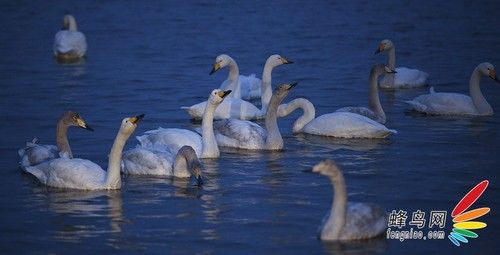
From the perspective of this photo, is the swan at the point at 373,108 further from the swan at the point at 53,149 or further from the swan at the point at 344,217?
the swan at the point at 344,217

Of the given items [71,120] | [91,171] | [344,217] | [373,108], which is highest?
[71,120]

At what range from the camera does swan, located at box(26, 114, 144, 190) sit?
14305 millimetres

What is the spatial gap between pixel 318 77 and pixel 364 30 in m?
7.88

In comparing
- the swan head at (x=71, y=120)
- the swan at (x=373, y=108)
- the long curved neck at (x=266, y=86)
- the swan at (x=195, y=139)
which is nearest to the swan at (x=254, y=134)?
the swan at (x=195, y=139)

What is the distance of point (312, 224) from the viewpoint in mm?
12680

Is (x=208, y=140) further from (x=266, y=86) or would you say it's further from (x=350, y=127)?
(x=266, y=86)

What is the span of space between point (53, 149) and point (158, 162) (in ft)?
4.58

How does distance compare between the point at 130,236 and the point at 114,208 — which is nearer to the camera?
the point at 130,236

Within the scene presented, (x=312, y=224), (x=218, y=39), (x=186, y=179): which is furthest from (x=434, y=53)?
(x=312, y=224)

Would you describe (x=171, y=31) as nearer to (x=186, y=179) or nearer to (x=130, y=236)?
(x=186, y=179)

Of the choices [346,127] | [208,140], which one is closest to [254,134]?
[208,140]

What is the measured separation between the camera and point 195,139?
16281 millimetres

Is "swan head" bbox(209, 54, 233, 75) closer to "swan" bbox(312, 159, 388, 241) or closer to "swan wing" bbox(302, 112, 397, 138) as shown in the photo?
"swan wing" bbox(302, 112, 397, 138)

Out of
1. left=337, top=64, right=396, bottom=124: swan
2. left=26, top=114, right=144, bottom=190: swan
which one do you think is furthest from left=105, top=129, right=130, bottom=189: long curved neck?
left=337, top=64, right=396, bottom=124: swan
